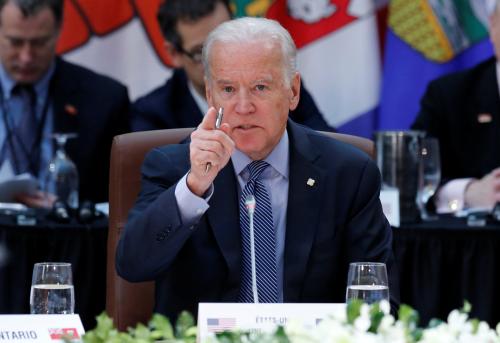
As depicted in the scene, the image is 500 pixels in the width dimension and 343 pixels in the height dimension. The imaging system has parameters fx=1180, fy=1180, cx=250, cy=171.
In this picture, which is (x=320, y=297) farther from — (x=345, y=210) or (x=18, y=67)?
(x=18, y=67)

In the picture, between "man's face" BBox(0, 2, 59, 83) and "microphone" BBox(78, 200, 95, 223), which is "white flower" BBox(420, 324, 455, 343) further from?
"man's face" BBox(0, 2, 59, 83)

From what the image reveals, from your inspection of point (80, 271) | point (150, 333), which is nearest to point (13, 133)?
point (80, 271)

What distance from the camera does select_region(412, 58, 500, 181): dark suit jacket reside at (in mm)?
5879

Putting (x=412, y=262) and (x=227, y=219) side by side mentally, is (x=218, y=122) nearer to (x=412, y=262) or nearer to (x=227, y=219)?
(x=227, y=219)

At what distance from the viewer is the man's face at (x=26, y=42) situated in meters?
6.40

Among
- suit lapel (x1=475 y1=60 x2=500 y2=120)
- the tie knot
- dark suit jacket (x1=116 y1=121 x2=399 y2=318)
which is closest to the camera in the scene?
dark suit jacket (x1=116 y1=121 x2=399 y2=318)

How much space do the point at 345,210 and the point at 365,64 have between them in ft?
12.3

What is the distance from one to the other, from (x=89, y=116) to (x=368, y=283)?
13.5ft

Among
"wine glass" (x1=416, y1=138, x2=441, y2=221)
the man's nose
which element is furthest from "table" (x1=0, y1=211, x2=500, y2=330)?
the man's nose

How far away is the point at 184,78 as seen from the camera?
639cm

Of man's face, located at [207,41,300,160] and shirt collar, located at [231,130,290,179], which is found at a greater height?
man's face, located at [207,41,300,160]

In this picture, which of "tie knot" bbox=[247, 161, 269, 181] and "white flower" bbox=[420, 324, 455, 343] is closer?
"white flower" bbox=[420, 324, 455, 343]

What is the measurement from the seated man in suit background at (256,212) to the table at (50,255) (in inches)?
67.3

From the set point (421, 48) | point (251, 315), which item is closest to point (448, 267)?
point (421, 48)
